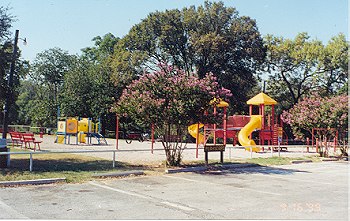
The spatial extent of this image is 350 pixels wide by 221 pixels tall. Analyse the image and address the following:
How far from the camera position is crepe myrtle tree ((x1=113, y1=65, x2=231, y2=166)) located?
1473 cm

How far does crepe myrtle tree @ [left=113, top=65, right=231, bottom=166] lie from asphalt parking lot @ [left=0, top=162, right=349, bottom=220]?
2890mm

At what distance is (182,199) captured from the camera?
29.2ft

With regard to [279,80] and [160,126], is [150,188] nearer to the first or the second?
[160,126]

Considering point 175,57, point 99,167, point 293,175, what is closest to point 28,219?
point 99,167

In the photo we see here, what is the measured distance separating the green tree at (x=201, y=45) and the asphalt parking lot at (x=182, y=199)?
28.8m

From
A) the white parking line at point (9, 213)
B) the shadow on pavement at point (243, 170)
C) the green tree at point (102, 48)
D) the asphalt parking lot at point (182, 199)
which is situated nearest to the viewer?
the white parking line at point (9, 213)

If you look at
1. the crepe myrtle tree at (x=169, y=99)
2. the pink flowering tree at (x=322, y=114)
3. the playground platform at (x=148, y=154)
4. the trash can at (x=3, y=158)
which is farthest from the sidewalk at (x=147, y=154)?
the trash can at (x=3, y=158)

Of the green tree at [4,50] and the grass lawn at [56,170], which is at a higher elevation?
the green tree at [4,50]

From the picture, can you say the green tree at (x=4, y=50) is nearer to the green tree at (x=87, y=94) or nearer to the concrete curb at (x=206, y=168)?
the concrete curb at (x=206, y=168)

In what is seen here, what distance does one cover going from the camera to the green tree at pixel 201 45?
134ft

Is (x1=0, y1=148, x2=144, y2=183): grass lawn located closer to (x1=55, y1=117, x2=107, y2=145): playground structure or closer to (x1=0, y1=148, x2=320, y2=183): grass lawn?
(x1=0, y1=148, x2=320, y2=183): grass lawn

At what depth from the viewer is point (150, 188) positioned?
10453mm

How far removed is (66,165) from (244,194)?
763 cm

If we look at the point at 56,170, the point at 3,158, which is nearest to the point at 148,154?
the point at 56,170
